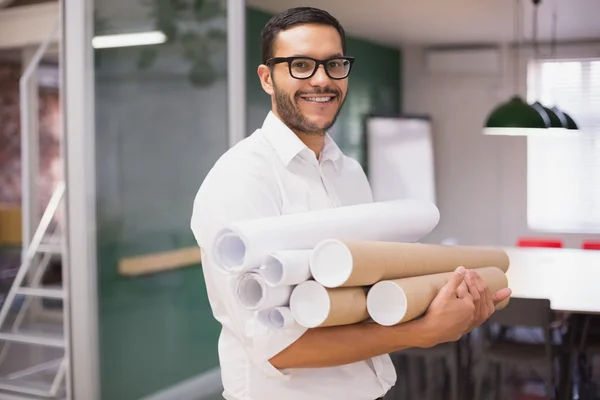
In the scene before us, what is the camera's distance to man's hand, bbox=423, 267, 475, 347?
42.1 inches

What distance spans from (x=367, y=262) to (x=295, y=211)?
0.31 m

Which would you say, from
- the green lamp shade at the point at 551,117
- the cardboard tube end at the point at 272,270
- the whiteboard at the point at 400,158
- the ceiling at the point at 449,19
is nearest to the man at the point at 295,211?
the cardboard tube end at the point at 272,270

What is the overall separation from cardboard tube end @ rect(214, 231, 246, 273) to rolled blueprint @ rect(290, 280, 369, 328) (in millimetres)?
87

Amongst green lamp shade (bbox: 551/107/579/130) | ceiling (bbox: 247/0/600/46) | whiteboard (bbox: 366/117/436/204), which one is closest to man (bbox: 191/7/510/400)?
green lamp shade (bbox: 551/107/579/130)

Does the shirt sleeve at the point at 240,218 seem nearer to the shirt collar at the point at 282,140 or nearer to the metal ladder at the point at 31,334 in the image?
the shirt collar at the point at 282,140

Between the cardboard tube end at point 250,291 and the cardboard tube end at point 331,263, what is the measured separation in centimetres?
8

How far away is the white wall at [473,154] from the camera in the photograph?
8320mm

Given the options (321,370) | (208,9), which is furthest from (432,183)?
(321,370)

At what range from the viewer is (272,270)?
96 centimetres

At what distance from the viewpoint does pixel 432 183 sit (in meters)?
8.41

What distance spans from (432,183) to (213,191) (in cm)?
742

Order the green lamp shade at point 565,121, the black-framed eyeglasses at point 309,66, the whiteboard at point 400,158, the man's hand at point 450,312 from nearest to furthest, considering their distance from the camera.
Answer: the man's hand at point 450,312
the black-framed eyeglasses at point 309,66
the green lamp shade at point 565,121
the whiteboard at point 400,158

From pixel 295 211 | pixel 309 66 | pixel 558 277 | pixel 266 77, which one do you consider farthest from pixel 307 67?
pixel 558 277

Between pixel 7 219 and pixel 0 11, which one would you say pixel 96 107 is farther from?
pixel 7 219
